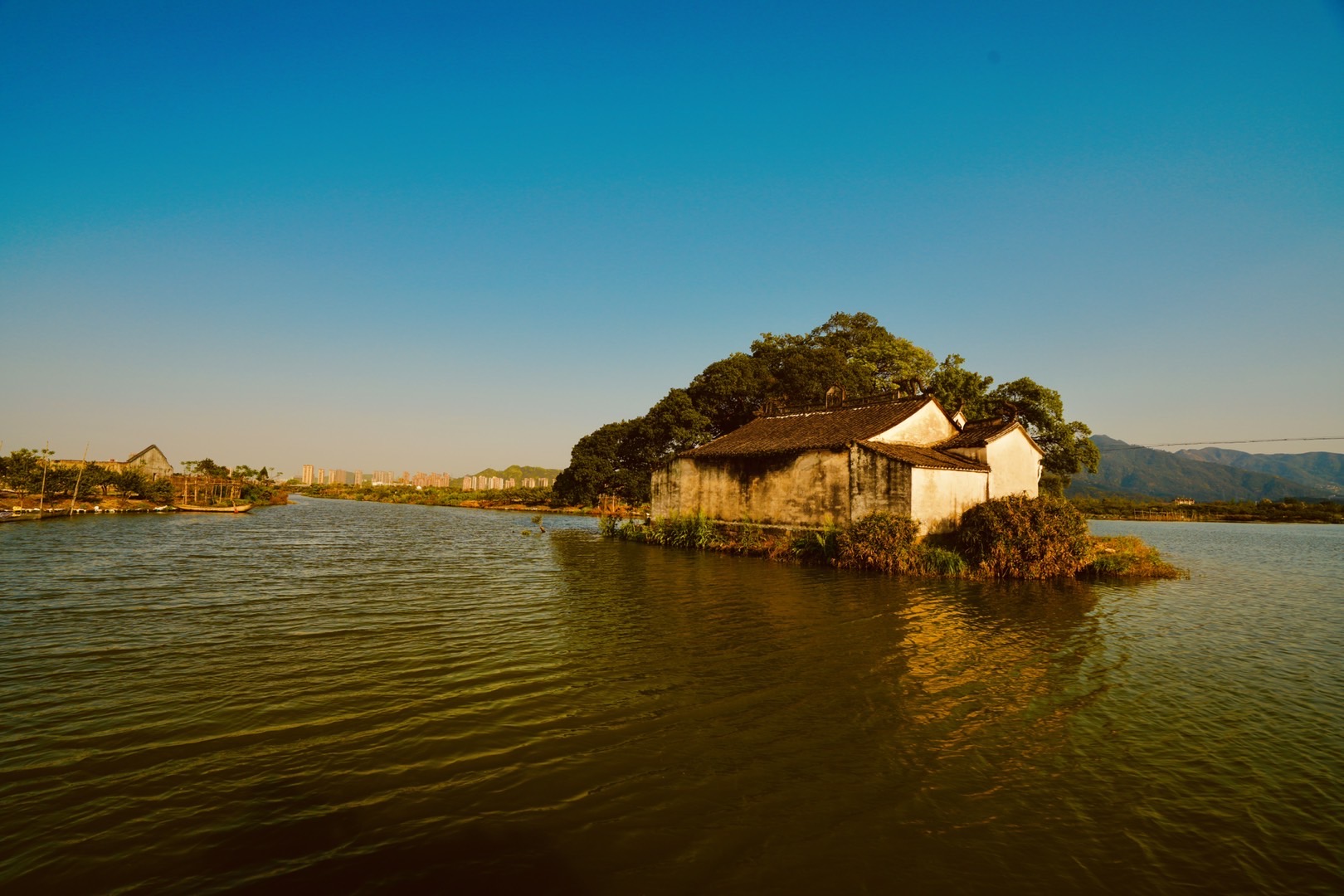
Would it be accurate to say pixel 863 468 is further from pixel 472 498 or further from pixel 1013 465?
pixel 472 498

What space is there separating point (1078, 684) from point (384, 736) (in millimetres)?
10616

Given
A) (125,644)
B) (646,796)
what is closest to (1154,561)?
(646,796)

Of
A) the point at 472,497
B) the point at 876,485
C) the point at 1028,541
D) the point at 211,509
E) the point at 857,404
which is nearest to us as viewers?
the point at 1028,541

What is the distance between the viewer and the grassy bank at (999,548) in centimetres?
2144

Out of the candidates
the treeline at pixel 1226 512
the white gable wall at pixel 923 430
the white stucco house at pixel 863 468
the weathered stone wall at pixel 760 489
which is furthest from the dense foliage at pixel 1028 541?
the treeline at pixel 1226 512

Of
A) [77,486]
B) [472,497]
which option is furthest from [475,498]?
[77,486]

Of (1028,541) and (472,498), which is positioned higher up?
(472,498)

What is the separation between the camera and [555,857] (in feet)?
16.2

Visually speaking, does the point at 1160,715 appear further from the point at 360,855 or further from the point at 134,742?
the point at 134,742

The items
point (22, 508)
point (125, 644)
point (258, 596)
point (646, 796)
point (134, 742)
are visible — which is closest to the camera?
point (646, 796)

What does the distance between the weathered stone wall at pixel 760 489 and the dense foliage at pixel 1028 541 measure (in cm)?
552

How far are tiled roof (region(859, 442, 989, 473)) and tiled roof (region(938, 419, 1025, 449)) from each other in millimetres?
729

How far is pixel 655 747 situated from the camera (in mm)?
7090

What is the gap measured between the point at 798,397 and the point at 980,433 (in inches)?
812
